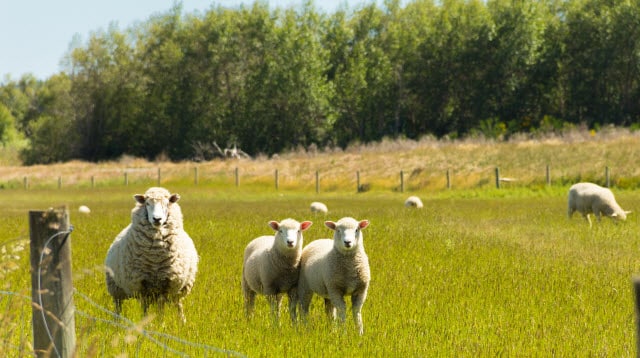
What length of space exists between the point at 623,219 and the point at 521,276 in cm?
999

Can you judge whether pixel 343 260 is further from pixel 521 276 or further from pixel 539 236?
pixel 539 236

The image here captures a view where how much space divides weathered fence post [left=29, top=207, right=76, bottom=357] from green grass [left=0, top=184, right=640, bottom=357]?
137 millimetres

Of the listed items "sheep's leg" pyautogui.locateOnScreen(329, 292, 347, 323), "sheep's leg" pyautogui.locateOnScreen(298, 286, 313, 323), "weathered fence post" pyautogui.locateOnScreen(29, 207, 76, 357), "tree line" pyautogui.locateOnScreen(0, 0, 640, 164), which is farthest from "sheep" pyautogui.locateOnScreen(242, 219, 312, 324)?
"tree line" pyautogui.locateOnScreen(0, 0, 640, 164)

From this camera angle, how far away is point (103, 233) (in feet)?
64.7

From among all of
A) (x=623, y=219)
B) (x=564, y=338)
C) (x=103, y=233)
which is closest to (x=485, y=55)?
(x=623, y=219)

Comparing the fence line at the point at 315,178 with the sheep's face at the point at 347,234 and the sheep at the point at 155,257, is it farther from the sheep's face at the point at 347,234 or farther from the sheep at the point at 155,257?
the sheep at the point at 155,257

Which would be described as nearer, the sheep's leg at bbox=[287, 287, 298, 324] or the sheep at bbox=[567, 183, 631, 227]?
the sheep's leg at bbox=[287, 287, 298, 324]

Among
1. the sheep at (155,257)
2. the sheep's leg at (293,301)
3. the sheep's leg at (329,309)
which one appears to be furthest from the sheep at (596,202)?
the sheep at (155,257)

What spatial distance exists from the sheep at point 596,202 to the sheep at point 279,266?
45.5 ft

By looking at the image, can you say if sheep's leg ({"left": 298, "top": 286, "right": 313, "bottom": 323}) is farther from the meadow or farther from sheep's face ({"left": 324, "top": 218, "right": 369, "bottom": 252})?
sheep's face ({"left": 324, "top": 218, "right": 369, "bottom": 252})

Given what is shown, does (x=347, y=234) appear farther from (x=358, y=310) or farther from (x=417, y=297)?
(x=417, y=297)

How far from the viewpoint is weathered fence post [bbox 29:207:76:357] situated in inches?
191

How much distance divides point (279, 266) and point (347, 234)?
1.13m

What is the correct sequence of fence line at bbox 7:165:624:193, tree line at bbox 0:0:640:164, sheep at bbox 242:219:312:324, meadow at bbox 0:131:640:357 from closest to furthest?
1. meadow at bbox 0:131:640:357
2. sheep at bbox 242:219:312:324
3. fence line at bbox 7:165:624:193
4. tree line at bbox 0:0:640:164
